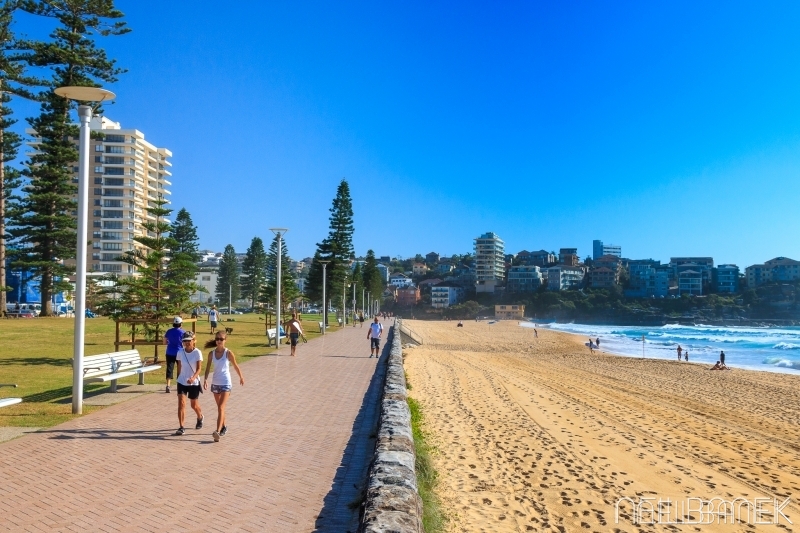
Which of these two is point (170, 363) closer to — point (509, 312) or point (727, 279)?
point (509, 312)

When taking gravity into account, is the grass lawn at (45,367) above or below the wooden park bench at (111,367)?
below

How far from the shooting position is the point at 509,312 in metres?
110

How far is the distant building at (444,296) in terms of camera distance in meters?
124

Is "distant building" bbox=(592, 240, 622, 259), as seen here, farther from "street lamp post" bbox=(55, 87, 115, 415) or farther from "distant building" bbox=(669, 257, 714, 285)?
"street lamp post" bbox=(55, 87, 115, 415)

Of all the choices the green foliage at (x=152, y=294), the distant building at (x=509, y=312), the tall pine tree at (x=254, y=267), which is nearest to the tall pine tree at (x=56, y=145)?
the green foliage at (x=152, y=294)

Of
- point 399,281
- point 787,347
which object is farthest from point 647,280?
point 787,347

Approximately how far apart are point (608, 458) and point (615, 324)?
9647 cm

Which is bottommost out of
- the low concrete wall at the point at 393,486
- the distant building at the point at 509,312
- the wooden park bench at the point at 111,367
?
the distant building at the point at 509,312

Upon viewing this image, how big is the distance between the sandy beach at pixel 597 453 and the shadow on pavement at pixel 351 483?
91 centimetres

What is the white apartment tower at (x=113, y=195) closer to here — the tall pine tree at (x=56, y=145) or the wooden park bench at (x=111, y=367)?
the tall pine tree at (x=56, y=145)

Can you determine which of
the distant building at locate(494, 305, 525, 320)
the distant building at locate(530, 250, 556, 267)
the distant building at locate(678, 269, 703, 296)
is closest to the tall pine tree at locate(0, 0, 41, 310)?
the distant building at locate(494, 305, 525, 320)

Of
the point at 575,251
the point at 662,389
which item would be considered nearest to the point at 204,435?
the point at 662,389

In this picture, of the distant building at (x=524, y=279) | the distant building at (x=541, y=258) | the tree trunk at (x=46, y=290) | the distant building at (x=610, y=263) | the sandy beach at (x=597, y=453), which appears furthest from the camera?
the distant building at (x=541, y=258)

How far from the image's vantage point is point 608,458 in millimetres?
8078
